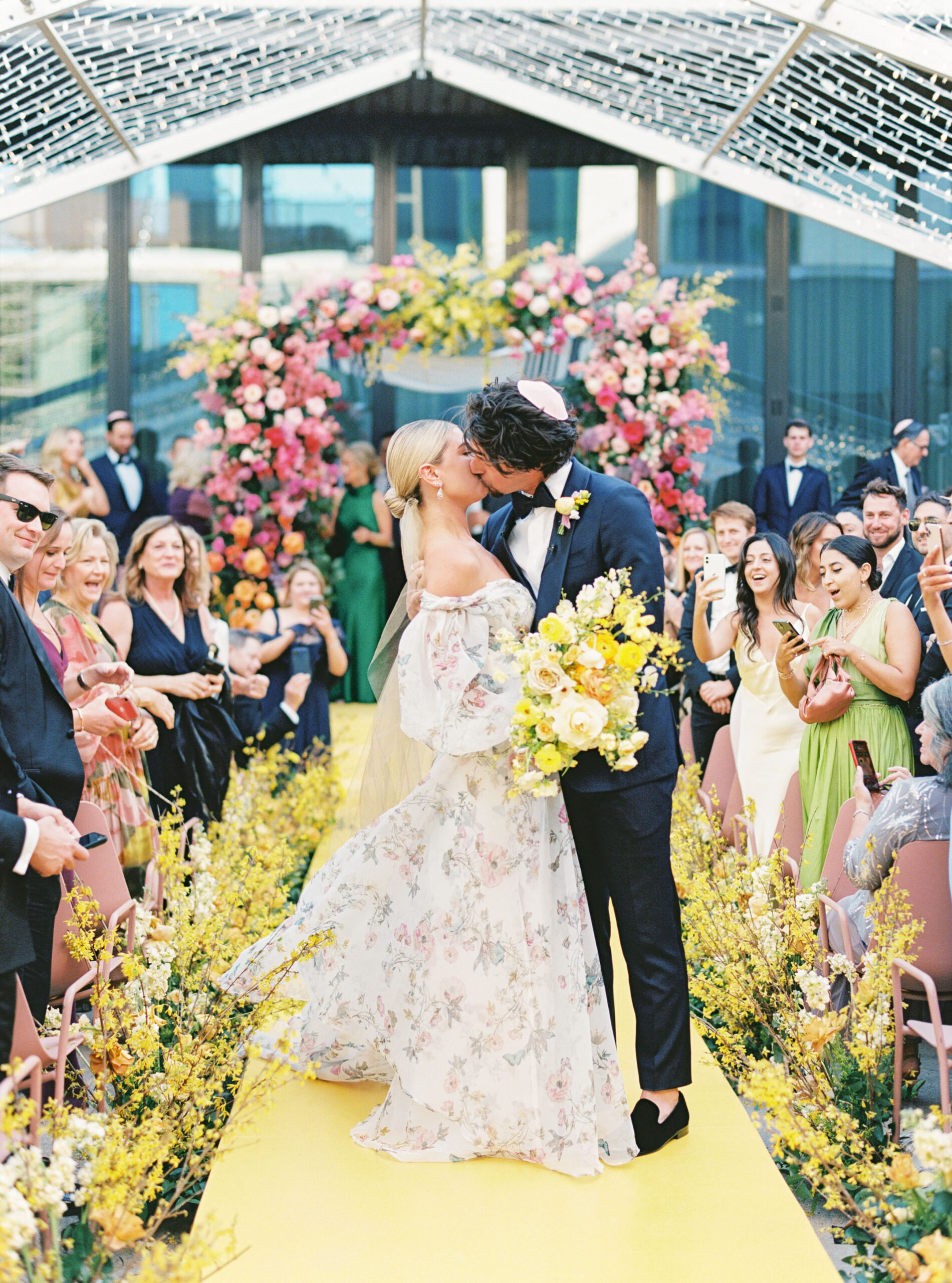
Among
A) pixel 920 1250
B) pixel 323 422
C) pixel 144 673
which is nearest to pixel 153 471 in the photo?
pixel 323 422

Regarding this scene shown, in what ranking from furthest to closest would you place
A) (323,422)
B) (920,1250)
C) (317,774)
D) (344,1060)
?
(323,422) < (317,774) < (344,1060) < (920,1250)

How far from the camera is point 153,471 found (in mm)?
10734

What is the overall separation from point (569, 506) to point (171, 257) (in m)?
8.91

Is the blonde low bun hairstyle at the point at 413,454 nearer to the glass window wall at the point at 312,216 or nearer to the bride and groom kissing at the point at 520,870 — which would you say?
the bride and groom kissing at the point at 520,870

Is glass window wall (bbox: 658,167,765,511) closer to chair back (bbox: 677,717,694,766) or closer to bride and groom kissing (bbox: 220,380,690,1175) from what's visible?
chair back (bbox: 677,717,694,766)

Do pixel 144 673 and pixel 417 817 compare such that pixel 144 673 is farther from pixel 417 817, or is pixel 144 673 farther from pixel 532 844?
pixel 532 844

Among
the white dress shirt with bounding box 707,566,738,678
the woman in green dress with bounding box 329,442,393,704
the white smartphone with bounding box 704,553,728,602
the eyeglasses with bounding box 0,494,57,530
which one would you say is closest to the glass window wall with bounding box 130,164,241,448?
the woman in green dress with bounding box 329,442,393,704

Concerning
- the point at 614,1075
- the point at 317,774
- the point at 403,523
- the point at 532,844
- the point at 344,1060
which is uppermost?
the point at 403,523

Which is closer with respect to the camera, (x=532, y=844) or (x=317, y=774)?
(x=532, y=844)

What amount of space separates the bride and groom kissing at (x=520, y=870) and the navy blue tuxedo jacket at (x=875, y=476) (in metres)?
5.75

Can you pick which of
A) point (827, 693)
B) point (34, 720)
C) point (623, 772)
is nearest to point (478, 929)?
point (623, 772)

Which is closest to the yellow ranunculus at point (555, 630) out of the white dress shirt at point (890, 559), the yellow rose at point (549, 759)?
the yellow rose at point (549, 759)

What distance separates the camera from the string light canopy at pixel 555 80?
652cm

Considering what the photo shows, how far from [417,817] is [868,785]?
1444mm
